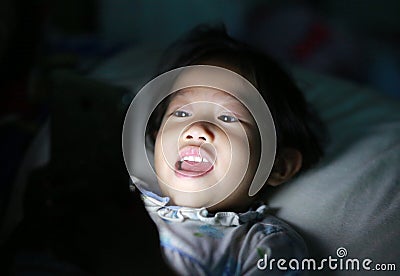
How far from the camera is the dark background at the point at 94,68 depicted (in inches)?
22.5

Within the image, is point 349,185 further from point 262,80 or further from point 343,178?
point 262,80

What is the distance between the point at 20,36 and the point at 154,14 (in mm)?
275

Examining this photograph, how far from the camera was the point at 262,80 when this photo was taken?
1.89 ft

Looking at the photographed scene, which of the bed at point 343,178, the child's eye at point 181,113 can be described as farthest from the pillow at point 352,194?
the child's eye at point 181,113

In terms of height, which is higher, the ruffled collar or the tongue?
the tongue

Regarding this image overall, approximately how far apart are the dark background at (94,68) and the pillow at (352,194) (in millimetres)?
146

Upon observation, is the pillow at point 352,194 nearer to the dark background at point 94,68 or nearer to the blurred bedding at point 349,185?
the blurred bedding at point 349,185

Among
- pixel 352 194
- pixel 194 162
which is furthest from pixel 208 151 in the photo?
pixel 352 194

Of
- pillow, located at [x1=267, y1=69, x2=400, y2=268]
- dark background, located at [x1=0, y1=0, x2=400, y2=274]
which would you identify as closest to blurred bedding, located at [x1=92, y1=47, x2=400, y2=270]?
pillow, located at [x1=267, y1=69, x2=400, y2=268]

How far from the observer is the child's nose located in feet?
1.67

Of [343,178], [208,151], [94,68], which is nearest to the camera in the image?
[208,151]

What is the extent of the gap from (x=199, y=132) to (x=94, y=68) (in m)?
0.39

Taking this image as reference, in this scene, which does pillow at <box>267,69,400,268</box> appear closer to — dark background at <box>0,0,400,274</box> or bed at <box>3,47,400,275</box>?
bed at <box>3,47,400,275</box>

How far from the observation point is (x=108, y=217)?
1.88 ft
